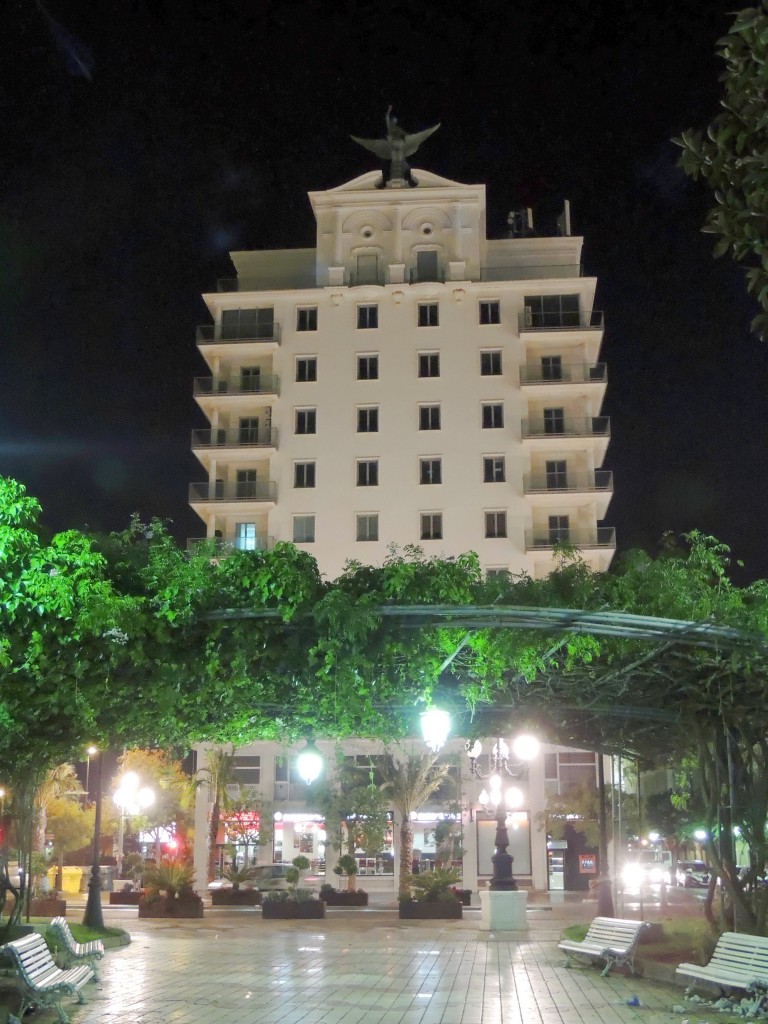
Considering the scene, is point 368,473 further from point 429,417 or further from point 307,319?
point 307,319

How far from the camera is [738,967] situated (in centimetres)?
1343

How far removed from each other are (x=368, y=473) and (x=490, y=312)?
9151 millimetres

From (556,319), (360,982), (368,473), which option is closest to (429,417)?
(368,473)

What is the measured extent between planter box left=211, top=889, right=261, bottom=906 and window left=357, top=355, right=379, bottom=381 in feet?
76.6

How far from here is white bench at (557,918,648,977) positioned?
1645 centimetres

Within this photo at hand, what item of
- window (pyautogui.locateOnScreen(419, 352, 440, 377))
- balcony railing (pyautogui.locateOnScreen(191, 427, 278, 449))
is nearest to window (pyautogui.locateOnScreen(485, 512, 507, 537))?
window (pyautogui.locateOnScreen(419, 352, 440, 377))

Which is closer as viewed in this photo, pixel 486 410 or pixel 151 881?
pixel 151 881

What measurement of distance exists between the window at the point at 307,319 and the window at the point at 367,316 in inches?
77.8

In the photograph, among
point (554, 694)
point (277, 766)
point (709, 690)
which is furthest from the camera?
point (277, 766)

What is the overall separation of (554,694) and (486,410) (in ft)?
117

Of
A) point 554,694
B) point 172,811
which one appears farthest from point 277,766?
point 554,694

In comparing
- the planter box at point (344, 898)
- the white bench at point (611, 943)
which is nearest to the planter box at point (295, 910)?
the planter box at point (344, 898)

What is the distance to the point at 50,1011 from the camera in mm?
13812

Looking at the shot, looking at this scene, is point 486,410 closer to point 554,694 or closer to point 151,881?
point 151,881
